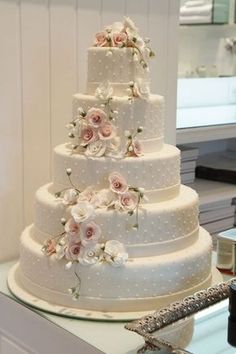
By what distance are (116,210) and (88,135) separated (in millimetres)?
150

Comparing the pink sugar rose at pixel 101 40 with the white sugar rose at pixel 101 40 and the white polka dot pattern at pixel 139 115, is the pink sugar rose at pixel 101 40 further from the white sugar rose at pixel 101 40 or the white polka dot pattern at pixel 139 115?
the white polka dot pattern at pixel 139 115

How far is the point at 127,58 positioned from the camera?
1.17m

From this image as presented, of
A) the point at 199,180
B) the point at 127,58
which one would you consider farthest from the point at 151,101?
the point at 199,180

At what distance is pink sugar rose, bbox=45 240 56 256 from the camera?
1131mm

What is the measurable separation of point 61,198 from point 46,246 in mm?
94

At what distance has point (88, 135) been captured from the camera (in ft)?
3.73

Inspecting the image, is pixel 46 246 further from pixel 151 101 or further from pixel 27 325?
pixel 151 101

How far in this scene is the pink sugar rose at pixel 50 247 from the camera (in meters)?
1.13

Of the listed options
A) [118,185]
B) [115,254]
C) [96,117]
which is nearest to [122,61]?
[96,117]

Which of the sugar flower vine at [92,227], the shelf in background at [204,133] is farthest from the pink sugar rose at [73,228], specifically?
the shelf in background at [204,133]

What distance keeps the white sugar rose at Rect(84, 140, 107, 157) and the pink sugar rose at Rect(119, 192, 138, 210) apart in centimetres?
9

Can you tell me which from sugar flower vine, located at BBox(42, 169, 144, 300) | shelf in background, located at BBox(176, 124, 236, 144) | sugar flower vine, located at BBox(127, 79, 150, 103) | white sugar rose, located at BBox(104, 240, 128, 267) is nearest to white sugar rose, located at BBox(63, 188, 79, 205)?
sugar flower vine, located at BBox(42, 169, 144, 300)

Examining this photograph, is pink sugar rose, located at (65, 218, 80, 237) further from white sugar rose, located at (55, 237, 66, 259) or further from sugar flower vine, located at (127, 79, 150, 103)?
sugar flower vine, located at (127, 79, 150, 103)

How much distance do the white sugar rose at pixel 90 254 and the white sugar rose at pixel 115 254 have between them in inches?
0.6
